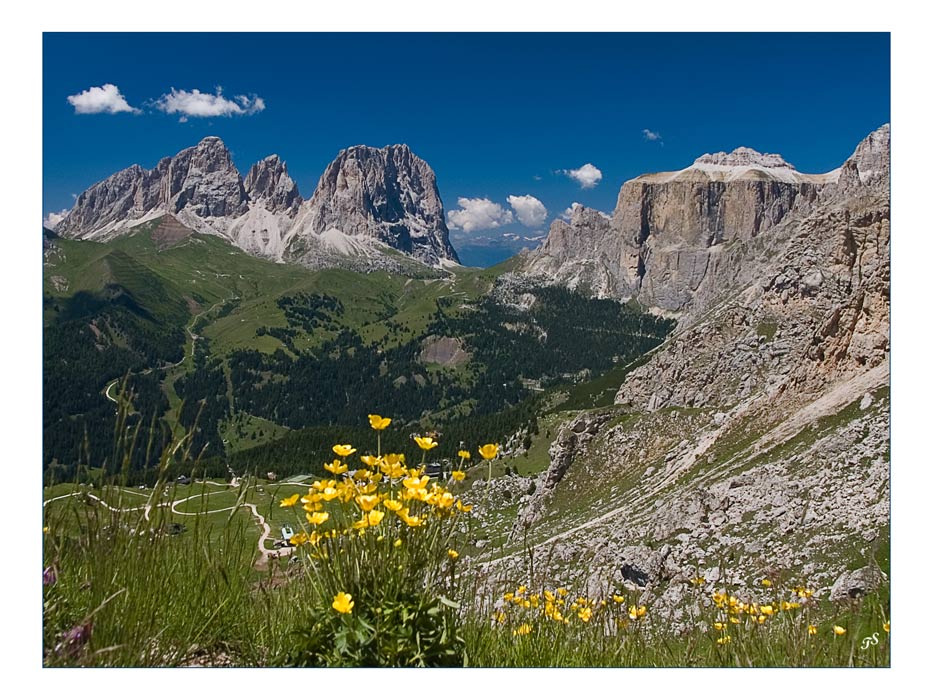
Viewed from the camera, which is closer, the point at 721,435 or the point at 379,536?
the point at 379,536

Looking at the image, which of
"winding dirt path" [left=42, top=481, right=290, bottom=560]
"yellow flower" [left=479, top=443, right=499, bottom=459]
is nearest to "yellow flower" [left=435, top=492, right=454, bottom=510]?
"yellow flower" [left=479, top=443, right=499, bottom=459]

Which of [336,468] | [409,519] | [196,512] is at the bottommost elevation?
[196,512]

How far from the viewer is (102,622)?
4.60 meters

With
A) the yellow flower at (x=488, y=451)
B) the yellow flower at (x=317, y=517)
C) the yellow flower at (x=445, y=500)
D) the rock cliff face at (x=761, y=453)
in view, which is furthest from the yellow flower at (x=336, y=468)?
the rock cliff face at (x=761, y=453)

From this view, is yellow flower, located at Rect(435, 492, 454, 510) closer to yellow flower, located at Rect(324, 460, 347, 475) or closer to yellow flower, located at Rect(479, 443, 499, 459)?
yellow flower, located at Rect(479, 443, 499, 459)

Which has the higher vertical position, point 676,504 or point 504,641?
point 504,641

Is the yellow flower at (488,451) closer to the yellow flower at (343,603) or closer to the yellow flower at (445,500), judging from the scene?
the yellow flower at (445,500)

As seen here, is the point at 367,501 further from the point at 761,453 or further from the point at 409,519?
the point at 761,453

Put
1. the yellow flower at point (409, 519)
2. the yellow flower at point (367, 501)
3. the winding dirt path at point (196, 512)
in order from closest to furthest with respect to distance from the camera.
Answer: the yellow flower at point (367, 501) < the yellow flower at point (409, 519) < the winding dirt path at point (196, 512)

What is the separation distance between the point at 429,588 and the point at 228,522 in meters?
1.89

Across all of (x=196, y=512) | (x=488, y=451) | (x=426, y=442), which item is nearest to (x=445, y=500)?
(x=488, y=451)
